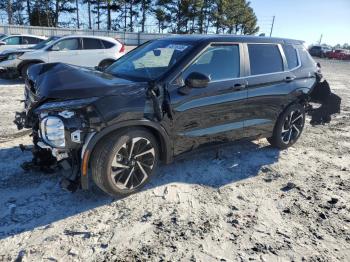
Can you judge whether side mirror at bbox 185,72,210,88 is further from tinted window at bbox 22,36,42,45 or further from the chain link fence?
the chain link fence

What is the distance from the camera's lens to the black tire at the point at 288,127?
5.73m

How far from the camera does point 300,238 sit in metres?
3.54

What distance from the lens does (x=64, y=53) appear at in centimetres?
1192

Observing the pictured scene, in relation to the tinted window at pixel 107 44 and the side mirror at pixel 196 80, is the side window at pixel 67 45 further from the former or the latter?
the side mirror at pixel 196 80

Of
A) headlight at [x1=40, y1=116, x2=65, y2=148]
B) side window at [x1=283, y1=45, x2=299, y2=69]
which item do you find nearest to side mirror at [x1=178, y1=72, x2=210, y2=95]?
headlight at [x1=40, y1=116, x2=65, y2=148]

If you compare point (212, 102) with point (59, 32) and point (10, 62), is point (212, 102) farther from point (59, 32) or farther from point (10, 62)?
point (59, 32)

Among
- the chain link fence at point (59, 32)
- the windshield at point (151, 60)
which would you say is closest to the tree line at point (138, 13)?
the chain link fence at point (59, 32)

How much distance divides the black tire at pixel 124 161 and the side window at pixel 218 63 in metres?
0.96

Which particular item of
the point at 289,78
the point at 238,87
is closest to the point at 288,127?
the point at 289,78

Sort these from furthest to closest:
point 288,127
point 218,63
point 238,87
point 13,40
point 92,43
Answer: point 13,40, point 92,43, point 288,127, point 238,87, point 218,63

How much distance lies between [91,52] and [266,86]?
855 cm

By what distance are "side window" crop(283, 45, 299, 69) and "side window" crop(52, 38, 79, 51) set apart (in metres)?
8.32

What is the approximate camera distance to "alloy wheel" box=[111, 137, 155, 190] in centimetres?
394

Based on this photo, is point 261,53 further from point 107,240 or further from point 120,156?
point 107,240
